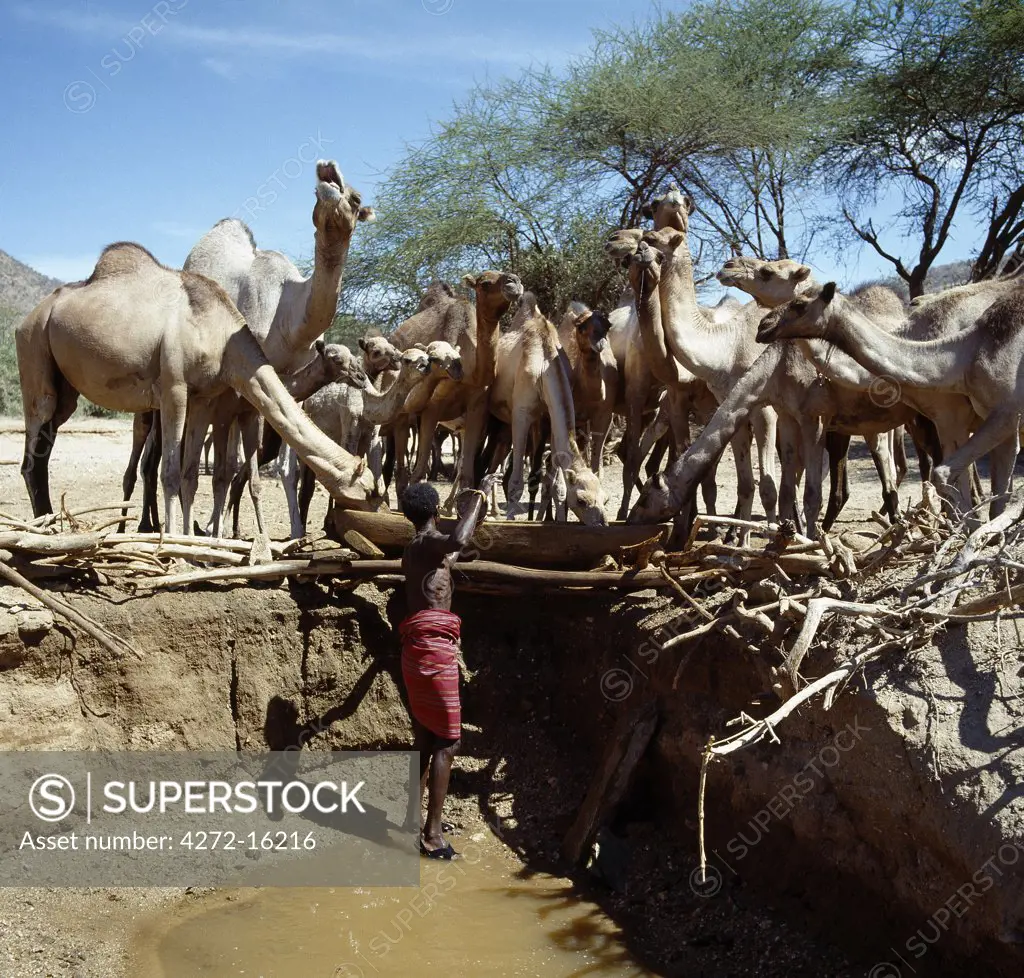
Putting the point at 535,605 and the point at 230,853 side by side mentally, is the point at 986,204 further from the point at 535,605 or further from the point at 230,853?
the point at 230,853

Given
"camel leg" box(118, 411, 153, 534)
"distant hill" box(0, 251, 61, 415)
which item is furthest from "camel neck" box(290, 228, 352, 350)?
"distant hill" box(0, 251, 61, 415)

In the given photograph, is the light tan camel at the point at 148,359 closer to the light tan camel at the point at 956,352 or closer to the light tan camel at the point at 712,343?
the light tan camel at the point at 712,343

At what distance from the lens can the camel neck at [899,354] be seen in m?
7.73

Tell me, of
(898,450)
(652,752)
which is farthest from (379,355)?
(898,450)

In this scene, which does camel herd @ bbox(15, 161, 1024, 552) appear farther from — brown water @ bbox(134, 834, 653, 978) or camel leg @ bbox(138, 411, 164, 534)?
brown water @ bbox(134, 834, 653, 978)

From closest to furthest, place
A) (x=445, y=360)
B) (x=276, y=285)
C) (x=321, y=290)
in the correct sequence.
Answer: (x=321, y=290), (x=445, y=360), (x=276, y=285)

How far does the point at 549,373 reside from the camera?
10008mm

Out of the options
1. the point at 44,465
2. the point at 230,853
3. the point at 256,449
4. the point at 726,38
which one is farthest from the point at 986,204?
the point at 230,853

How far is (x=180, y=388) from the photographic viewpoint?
8719mm

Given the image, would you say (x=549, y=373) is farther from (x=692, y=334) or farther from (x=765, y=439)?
(x=765, y=439)

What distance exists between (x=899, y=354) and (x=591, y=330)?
3.18 m

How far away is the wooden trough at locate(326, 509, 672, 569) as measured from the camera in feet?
23.0

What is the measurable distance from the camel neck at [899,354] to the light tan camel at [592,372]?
9.57 ft

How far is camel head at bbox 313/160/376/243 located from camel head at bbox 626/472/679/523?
2.72 meters
